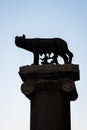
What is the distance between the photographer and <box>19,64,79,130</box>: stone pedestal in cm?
1310

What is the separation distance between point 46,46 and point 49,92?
5.66 feet

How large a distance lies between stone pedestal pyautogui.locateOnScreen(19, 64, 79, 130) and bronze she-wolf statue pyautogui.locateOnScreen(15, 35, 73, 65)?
0.74 meters

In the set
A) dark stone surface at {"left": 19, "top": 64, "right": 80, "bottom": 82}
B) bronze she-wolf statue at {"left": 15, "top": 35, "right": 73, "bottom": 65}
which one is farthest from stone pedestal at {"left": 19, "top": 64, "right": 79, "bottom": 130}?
bronze she-wolf statue at {"left": 15, "top": 35, "right": 73, "bottom": 65}

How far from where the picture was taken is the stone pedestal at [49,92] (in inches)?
516

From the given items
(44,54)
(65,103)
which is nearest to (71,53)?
(44,54)

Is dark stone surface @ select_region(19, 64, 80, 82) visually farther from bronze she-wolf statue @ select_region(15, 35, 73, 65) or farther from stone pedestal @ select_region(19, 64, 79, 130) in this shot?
bronze she-wolf statue @ select_region(15, 35, 73, 65)

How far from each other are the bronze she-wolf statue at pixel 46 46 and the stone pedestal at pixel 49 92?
742 mm

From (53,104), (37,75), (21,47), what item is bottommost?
(53,104)

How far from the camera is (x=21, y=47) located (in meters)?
14.4

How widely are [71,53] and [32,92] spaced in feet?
6.94

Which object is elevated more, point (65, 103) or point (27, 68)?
point (27, 68)

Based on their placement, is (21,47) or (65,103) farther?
(21,47)

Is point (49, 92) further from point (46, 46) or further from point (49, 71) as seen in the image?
point (46, 46)

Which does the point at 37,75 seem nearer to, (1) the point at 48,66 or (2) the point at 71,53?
(1) the point at 48,66
